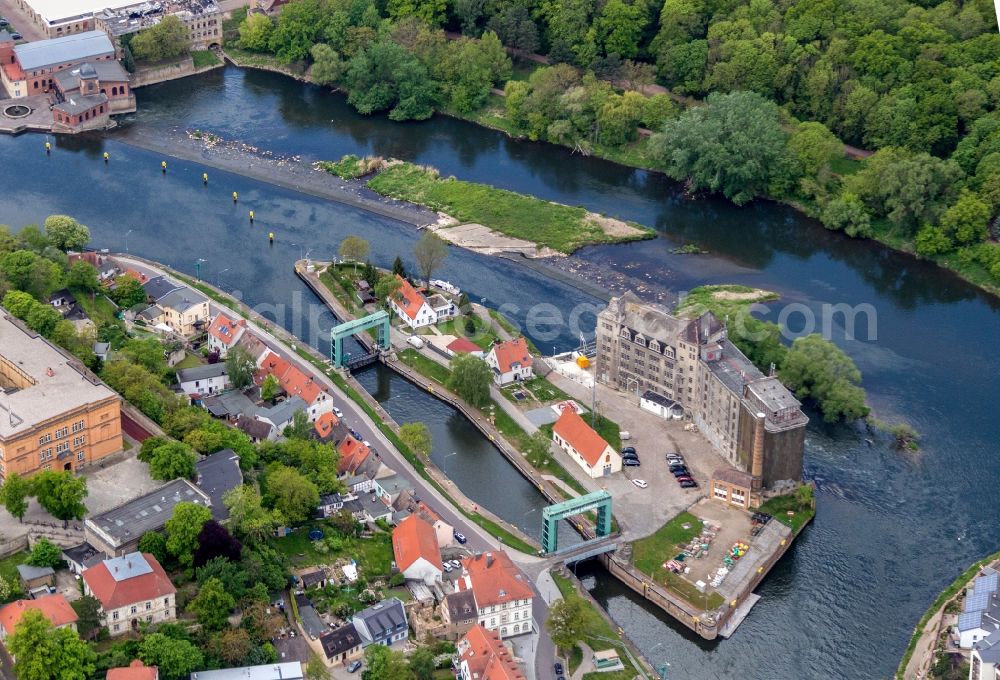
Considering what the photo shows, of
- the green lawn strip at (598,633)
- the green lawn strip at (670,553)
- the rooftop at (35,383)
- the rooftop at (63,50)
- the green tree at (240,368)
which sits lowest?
the green lawn strip at (598,633)

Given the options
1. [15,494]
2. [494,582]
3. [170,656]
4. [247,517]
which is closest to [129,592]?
[170,656]

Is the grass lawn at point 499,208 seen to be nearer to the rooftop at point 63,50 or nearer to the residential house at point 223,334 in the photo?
the residential house at point 223,334

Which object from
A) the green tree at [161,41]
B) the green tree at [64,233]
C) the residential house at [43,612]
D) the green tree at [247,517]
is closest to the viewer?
the residential house at [43,612]

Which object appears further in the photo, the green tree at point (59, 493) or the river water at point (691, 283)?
the river water at point (691, 283)

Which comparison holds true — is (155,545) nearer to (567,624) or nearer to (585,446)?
(567,624)

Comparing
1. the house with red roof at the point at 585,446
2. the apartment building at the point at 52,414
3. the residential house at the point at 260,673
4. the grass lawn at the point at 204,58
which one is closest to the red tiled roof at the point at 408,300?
the house with red roof at the point at 585,446

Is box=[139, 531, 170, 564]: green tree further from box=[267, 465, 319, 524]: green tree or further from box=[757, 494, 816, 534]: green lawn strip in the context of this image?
box=[757, 494, 816, 534]: green lawn strip

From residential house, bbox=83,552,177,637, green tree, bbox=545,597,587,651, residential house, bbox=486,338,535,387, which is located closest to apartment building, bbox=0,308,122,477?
residential house, bbox=83,552,177,637
